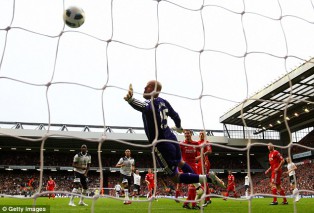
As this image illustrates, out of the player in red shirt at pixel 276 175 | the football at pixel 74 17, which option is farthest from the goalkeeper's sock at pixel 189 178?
the player in red shirt at pixel 276 175

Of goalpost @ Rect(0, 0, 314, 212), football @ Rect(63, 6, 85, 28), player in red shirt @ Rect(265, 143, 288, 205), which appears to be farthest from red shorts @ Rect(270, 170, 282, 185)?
football @ Rect(63, 6, 85, 28)

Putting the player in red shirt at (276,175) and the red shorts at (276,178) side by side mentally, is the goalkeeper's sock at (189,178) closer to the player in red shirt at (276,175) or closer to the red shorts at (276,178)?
the player in red shirt at (276,175)

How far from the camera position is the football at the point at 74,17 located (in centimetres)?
413

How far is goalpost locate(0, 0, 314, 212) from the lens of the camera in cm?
436

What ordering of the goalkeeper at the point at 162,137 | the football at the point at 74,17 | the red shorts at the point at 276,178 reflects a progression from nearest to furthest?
the football at the point at 74,17
the goalkeeper at the point at 162,137
the red shorts at the point at 276,178

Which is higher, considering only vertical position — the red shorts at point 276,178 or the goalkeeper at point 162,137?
the goalkeeper at point 162,137

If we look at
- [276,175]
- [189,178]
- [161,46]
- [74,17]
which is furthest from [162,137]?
[276,175]

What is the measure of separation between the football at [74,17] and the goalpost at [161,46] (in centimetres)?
10

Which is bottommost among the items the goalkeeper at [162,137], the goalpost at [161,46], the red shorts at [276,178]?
the red shorts at [276,178]

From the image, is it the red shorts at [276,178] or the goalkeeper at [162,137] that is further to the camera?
the red shorts at [276,178]

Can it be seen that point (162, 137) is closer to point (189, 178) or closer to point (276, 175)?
point (189, 178)

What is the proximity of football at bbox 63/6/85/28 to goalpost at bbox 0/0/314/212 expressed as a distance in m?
0.10

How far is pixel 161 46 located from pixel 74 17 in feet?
3.70

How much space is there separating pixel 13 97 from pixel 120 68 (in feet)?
4.84
